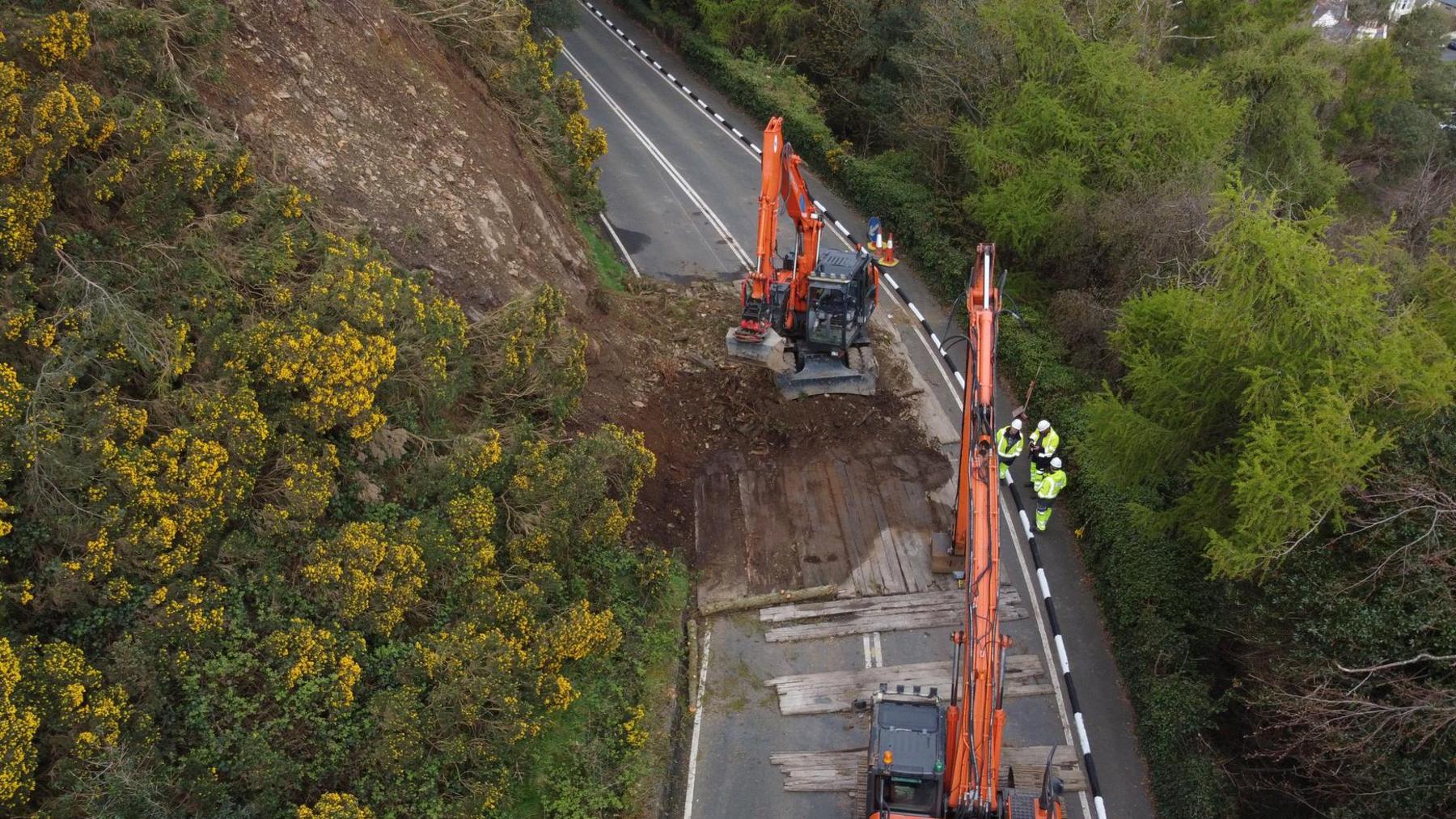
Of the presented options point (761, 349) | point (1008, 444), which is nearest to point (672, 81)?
point (761, 349)

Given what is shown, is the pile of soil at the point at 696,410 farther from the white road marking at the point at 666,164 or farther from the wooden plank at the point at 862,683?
the white road marking at the point at 666,164

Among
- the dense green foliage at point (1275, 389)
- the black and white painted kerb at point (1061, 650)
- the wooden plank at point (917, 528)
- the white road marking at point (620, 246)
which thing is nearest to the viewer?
the dense green foliage at point (1275, 389)

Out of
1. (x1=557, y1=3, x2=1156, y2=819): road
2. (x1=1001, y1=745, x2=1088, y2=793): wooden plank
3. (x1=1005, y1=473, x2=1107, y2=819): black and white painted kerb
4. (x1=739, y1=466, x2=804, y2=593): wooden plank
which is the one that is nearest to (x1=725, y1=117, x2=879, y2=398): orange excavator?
(x1=739, y1=466, x2=804, y2=593): wooden plank

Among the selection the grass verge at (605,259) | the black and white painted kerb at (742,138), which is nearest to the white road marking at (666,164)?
the black and white painted kerb at (742,138)

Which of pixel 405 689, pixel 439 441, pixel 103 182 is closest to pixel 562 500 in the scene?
pixel 439 441

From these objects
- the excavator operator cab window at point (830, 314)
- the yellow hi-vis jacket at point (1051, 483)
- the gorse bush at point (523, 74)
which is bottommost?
the yellow hi-vis jacket at point (1051, 483)

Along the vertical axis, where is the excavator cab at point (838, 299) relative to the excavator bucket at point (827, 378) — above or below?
above

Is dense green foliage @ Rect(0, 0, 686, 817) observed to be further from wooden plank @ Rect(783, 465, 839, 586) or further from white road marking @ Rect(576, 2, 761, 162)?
white road marking @ Rect(576, 2, 761, 162)
